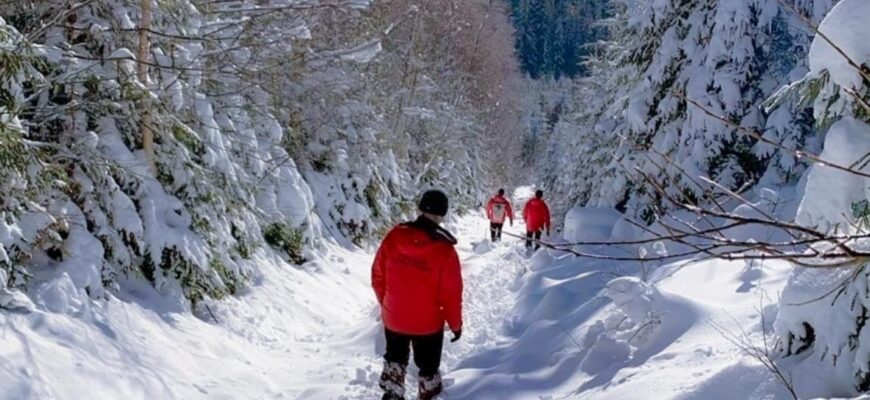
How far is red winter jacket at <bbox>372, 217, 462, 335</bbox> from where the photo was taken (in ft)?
15.3

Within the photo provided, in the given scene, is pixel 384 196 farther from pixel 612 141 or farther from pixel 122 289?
pixel 122 289

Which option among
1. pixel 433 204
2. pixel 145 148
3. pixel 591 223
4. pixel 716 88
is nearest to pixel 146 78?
pixel 145 148

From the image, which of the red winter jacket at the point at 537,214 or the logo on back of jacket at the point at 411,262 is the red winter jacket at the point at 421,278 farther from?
the red winter jacket at the point at 537,214

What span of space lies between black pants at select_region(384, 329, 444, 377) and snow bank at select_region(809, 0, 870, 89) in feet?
10.2

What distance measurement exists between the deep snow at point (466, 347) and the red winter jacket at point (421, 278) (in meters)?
0.94

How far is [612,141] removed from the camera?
15.4 metres

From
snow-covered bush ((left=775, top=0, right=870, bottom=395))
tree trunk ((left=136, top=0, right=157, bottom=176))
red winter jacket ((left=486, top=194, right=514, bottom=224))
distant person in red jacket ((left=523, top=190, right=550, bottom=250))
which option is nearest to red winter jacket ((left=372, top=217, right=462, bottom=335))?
snow-covered bush ((left=775, top=0, right=870, bottom=395))

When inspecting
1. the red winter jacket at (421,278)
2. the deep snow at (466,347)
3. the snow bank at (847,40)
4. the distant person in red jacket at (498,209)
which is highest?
the snow bank at (847,40)

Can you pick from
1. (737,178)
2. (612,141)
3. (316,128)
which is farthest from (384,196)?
(737,178)

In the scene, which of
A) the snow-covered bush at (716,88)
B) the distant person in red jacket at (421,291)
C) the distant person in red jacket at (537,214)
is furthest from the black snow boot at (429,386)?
the distant person in red jacket at (537,214)

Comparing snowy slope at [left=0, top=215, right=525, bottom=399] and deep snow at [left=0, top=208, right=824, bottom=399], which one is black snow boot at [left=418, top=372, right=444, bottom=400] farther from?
snowy slope at [left=0, top=215, right=525, bottom=399]

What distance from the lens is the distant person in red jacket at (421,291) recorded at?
15.3 ft

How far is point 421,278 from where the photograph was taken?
4684 millimetres

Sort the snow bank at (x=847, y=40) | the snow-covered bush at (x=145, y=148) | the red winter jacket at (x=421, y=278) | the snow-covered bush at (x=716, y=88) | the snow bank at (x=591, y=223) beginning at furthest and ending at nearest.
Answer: the snow bank at (x=591, y=223)
the snow-covered bush at (x=716, y=88)
the snow-covered bush at (x=145, y=148)
the red winter jacket at (x=421, y=278)
the snow bank at (x=847, y=40)
